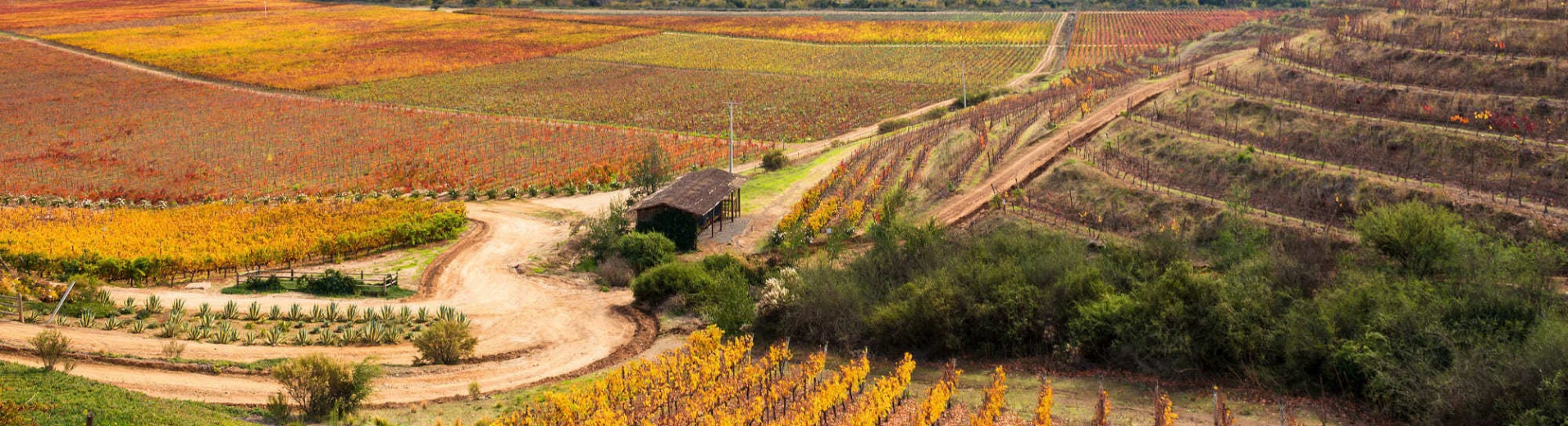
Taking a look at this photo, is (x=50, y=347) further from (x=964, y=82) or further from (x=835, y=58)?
(x=835, y=58)

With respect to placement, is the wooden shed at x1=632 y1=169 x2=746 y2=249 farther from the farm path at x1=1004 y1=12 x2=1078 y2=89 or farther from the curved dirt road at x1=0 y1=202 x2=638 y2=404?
the farm path at x1=1004 y1=12 x2=1078 y2=89

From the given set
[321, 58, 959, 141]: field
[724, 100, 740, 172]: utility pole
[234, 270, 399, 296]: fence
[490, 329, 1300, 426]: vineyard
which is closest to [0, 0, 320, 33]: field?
[321, 58, 959, 141]: field

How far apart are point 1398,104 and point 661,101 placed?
58.5 metres

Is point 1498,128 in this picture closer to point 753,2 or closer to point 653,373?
point 653,373

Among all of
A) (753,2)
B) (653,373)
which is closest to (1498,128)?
(653,373)

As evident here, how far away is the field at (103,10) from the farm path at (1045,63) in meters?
116

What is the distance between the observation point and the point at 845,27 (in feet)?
470

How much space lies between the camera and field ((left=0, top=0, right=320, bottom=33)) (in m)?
140

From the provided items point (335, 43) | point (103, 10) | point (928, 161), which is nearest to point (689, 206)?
point (928, 161)

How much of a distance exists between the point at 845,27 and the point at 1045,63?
39.7m

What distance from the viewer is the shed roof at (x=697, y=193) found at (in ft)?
150

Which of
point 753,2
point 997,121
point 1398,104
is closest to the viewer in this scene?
point 1398,104

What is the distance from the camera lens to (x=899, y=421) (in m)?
24.4

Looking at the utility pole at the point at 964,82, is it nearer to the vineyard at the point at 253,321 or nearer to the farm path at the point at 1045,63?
the farm path at the point at 1045,63
